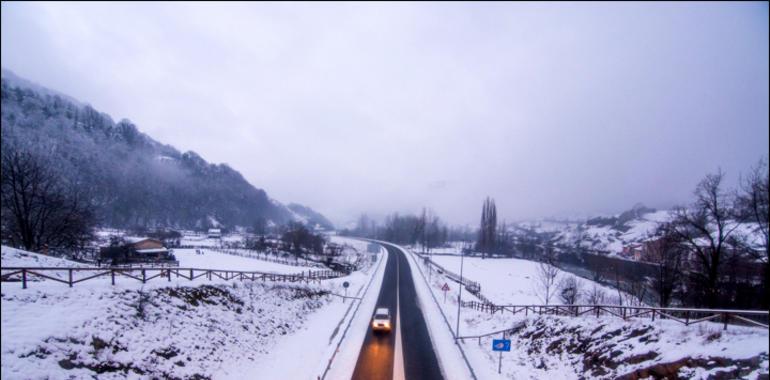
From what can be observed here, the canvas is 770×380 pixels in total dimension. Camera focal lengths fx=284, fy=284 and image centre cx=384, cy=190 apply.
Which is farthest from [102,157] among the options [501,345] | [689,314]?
[689,314]

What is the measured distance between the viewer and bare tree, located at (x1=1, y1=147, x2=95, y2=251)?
2762cm

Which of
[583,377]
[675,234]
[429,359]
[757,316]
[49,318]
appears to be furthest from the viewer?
[675,234]

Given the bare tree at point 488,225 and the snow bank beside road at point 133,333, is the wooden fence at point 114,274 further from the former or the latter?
the bare tree at point 488,225

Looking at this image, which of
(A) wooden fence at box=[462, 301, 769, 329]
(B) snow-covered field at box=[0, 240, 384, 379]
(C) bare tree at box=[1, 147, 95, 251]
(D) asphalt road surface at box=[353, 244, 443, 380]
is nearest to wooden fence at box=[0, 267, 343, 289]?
(B) snow-covered field at box=[0, 240, 384, 379]

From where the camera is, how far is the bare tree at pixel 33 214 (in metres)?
27.6

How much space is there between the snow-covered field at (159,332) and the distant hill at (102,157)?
252 ft

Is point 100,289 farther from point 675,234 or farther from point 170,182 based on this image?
point 170,182

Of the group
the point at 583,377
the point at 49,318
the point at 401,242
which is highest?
the point at 49,318

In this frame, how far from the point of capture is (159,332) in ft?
40.5

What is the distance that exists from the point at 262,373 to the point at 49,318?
8.03 meters

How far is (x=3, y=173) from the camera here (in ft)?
90.8

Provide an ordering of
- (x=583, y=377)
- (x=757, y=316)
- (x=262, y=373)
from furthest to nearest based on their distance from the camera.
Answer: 1. (x=262, y=373)
2. (x=583, y=377)
3. (x=757, y=316)

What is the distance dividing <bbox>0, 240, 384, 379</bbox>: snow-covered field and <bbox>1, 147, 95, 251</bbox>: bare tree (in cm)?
1208

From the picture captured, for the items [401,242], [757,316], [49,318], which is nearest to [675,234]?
[757,316]
